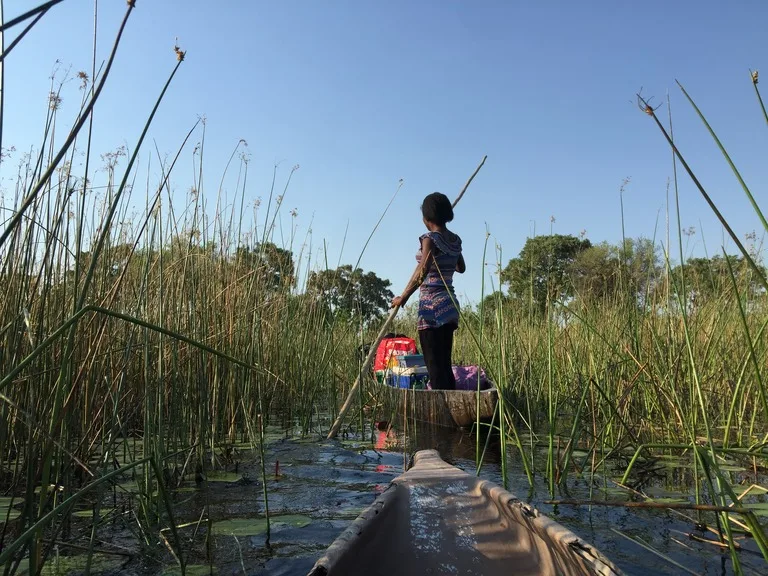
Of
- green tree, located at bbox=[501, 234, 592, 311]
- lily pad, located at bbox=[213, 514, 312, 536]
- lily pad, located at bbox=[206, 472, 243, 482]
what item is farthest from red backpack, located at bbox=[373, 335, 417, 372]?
lily pad, located at bbox=[213, 514, 312, 536]

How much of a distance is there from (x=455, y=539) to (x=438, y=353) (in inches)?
124

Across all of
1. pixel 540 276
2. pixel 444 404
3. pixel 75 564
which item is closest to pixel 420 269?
pixel 444 404

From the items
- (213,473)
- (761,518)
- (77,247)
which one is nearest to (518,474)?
(761,518)

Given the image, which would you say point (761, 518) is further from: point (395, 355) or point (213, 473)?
point (395, 355)

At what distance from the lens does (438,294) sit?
465cm

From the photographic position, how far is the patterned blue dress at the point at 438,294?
15.0 feet

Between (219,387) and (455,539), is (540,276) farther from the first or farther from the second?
(455,539)

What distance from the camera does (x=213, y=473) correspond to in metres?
2.72

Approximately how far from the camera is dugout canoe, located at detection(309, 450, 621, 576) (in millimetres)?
1263

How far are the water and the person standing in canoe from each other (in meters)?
1.42

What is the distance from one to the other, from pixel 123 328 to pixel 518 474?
2.09m

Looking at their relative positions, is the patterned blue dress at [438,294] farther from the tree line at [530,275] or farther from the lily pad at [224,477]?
the lily pad at [224,477]

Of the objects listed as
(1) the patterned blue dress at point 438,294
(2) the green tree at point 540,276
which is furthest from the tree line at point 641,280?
(1) the patterned blue dress at point 438,294

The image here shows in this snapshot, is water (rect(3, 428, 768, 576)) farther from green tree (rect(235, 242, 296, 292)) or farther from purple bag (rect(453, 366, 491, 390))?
purple bag (rect(453, 366, 491, 390))
